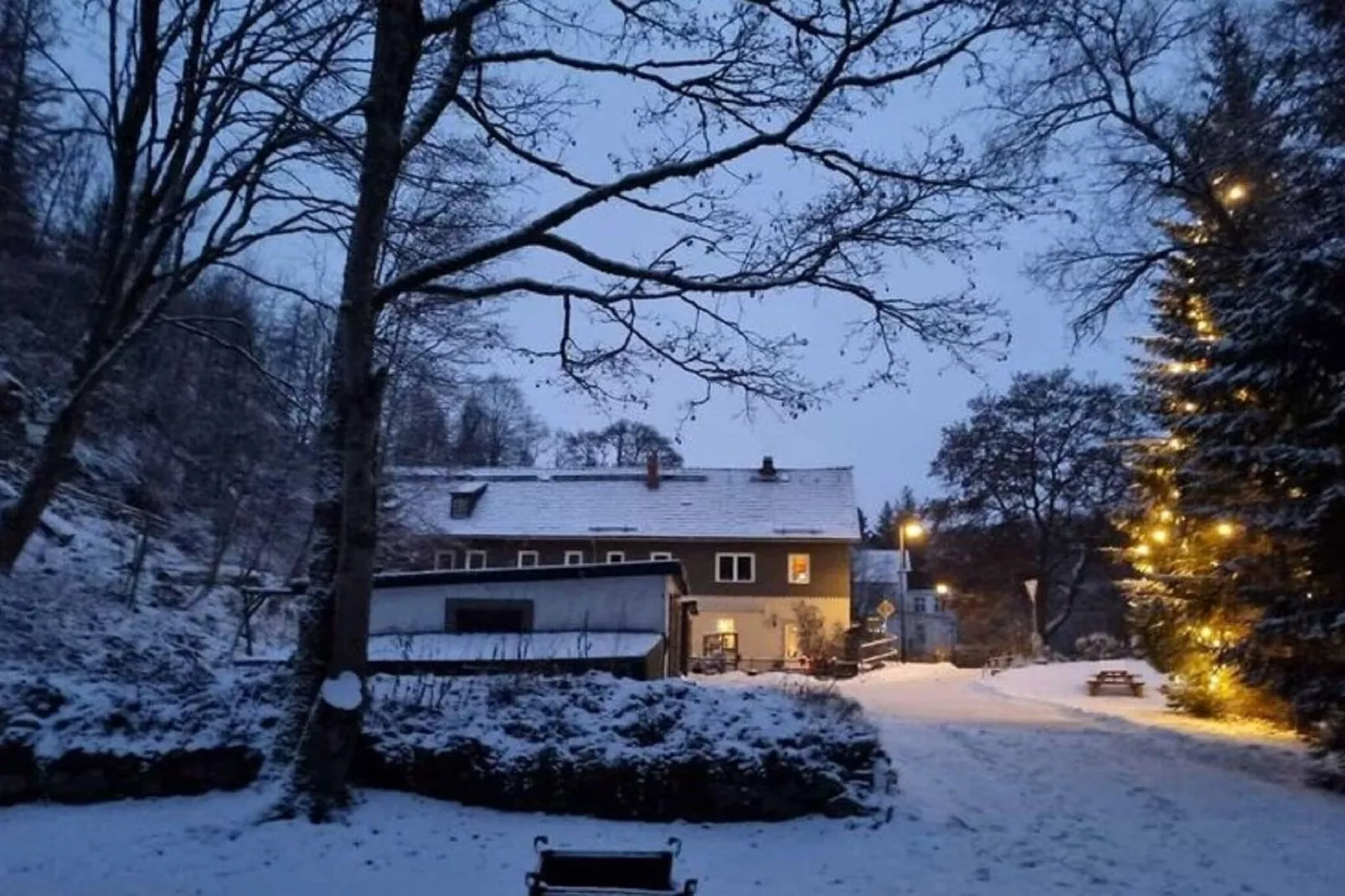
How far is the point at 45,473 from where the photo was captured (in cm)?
1380

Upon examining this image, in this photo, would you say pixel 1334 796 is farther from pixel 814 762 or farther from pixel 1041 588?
pixel 1041 588

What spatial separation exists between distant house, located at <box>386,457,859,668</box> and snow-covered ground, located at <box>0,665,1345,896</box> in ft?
104

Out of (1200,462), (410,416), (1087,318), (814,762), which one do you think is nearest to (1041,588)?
(410,416)

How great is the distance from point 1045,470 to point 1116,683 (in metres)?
24.3

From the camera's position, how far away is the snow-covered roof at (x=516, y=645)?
1862cm

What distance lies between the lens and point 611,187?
10.7 metres

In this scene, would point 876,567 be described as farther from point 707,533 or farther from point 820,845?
point 820,845

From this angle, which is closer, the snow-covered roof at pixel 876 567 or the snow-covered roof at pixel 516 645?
the snow-covered roof at pixel 516 645

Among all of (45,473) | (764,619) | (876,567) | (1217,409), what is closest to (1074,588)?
(764,619)

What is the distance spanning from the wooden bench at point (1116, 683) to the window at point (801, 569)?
1862 cm

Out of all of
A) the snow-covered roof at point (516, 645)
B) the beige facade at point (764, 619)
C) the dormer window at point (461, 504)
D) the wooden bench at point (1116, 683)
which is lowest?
the wooden bench at point (1116, 683)

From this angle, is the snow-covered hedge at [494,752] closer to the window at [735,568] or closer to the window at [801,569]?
the window at [801,569]

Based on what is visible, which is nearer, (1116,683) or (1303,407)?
(1303,407)

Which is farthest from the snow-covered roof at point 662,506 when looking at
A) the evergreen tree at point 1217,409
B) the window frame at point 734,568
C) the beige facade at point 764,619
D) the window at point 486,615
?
the evergreen tree at point 1217,409
